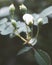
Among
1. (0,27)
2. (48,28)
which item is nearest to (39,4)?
(48,28)

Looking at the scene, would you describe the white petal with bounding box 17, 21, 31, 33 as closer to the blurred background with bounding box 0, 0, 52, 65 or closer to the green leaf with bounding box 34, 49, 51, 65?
the green leaf with bounding box 34, 49, 51, 65

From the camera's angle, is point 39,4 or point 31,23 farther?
point 39,4

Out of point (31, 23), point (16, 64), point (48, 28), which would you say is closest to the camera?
point (31, 23)

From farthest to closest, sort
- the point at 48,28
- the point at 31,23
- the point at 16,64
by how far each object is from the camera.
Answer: the point at 16,64 → the point at 48,28 → the point at 31,23

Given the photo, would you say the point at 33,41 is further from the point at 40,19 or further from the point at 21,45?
the point at 21,45

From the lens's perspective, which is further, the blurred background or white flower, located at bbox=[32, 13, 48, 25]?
the blurred background

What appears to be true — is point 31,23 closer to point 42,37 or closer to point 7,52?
point 42,37

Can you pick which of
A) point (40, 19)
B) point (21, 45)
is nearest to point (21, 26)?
point (40, 19)

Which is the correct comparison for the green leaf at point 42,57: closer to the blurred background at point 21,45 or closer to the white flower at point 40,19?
the white flower at point 40,19

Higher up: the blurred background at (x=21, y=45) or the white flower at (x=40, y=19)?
the white flower at (x=40, y=19)

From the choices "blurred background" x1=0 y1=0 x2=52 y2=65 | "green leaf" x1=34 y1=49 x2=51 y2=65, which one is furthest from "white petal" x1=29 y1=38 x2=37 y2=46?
"blurred background" x1=0 y1=0 x2=52 y2=65

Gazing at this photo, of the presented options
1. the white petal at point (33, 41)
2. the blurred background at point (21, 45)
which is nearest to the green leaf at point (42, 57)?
the white petal at point (33, 41)
